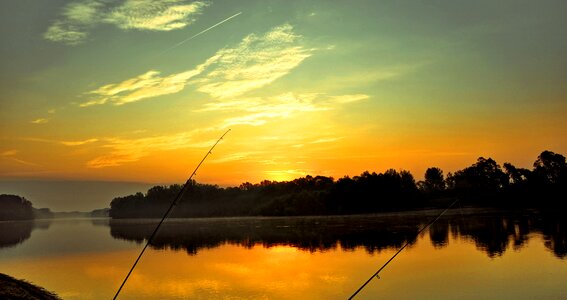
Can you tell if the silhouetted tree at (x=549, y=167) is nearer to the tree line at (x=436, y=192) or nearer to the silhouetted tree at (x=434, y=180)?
the tree line at (x=436, y=192)

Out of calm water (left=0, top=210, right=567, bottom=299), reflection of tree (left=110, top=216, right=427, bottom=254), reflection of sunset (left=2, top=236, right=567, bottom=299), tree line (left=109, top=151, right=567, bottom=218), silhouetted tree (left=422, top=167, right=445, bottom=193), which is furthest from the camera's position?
silhouetted tree (left=422, top=167, right=445, bottom=193)

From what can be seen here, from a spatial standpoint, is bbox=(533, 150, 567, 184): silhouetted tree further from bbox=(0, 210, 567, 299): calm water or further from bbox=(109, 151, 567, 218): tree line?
bbox=(0, 210, 567, 299): calm water

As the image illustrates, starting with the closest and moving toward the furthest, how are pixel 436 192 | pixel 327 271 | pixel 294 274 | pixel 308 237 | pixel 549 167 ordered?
pixel 294 274, pixel 327 271, pixel 308 237, pixel 549 167, pixel 436 192

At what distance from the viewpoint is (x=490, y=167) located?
160 meters

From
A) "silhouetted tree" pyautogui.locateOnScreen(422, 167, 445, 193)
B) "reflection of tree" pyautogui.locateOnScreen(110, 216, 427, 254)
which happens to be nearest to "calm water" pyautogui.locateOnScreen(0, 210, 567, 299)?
"reflection of tree" pyautogui.locateOnScreen(110, 216, 427, 254)

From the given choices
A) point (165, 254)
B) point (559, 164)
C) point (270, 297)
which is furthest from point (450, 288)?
point (559, 164)

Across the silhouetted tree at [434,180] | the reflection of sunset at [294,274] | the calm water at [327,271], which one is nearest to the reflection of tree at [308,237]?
the calm water at [327,271]

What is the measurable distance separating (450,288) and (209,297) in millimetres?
11335

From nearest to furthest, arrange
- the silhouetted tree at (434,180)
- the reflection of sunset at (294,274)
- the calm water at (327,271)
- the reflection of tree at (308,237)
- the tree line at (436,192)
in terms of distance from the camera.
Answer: the calm water at (327,271)
the reflection of sunset at (294,274)
the reflection of tree at (308,237)
the tree line at (436,192)
the silhouetted tree at (434,180)

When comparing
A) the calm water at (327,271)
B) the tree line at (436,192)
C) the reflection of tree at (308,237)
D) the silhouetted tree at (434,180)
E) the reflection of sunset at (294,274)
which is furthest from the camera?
the silhouetted tree at (434,180)

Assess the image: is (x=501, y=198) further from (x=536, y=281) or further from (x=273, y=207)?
(x=536, y=281)

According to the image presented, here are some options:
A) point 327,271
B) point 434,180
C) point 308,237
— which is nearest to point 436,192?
point 434,180

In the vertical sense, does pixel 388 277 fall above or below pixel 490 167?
below

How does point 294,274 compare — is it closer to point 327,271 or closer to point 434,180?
point 327,271
